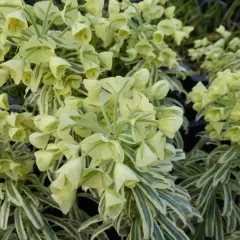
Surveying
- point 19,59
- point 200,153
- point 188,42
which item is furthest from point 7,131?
point 188,42

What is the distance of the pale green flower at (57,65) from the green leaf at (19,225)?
390 millimetres

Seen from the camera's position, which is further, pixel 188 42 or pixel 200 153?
pixel 188 42

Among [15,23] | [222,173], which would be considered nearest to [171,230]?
[222,173]

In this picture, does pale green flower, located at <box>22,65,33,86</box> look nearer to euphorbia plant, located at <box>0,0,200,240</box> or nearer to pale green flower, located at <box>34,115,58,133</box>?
euphorbia plant, located at <box>0,0,200,240</box>

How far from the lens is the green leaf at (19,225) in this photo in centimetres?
109

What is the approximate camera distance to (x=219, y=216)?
53.7 inches

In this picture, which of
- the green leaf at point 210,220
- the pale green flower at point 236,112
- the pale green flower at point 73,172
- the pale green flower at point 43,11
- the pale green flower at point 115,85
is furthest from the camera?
the green leaf at point 210,220

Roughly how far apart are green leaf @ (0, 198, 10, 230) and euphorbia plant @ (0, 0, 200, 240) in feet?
0.09

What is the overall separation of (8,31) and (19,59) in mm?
63

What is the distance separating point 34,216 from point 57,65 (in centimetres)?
40

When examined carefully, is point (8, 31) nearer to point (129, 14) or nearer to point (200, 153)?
point (129, 14)

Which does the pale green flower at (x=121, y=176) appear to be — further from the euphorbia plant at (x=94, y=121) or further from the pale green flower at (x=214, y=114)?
the pale green flower at (x=214, y=114)

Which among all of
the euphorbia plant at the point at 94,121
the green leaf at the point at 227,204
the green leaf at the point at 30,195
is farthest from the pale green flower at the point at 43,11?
the green leaf at the point at 227,204

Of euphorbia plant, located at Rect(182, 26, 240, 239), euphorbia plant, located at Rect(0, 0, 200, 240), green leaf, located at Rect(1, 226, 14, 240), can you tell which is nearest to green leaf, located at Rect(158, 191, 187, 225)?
euphorbia plant, located at Rect(0, 0, 200, 240)
